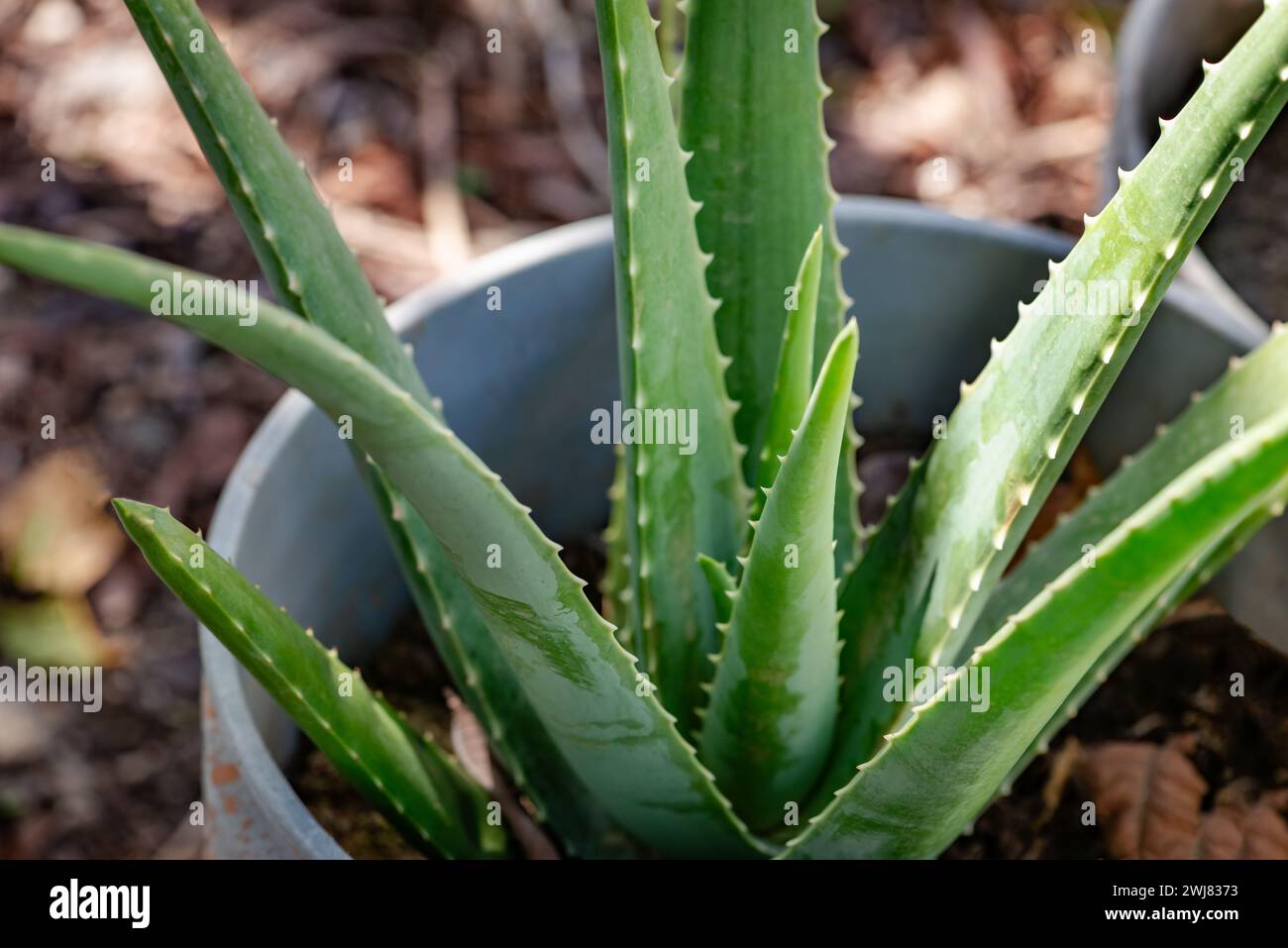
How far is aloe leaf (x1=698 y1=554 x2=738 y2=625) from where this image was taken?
62 cm

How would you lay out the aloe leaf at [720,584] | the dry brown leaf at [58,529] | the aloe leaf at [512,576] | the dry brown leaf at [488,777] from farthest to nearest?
the dry brown leaf at [58,529], the dry brown leaf at [488,777], the aloe leaf at [720,584], the aloe leaf at [512,576]

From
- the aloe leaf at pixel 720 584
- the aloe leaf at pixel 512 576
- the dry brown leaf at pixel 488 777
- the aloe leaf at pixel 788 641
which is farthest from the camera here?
the dry brown leaf at pixel 488 777

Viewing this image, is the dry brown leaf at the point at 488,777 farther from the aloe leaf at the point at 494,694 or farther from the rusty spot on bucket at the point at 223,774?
the rusty spot on bucket at the point at 223,774

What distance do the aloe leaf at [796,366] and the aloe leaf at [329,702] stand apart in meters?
0.22

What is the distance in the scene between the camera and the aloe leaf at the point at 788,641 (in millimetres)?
484

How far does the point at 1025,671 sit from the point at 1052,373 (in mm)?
150

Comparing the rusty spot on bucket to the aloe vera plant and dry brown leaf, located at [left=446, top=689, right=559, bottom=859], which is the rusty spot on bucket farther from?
dry brown leaf, located at [left=446, top=689, right=559, bottom=859]

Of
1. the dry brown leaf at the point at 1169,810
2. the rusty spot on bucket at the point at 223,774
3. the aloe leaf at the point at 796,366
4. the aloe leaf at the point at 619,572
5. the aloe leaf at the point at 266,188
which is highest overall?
the aloe leaf at the point at 266,188

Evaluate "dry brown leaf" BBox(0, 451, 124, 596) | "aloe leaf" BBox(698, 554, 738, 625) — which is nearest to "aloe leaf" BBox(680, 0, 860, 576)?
"aloe leaf" BBox(698, 554, 738, 625)

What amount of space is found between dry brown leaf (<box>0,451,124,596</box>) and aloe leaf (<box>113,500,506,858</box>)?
0.66 m

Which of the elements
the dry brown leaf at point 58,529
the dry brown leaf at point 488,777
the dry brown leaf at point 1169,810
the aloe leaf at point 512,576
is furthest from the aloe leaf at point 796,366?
the dry brown leaf at point 58,529

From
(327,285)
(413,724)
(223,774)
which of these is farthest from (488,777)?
(327,285)
